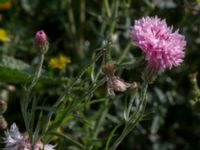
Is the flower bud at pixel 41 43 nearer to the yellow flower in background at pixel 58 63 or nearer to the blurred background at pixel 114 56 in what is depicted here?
the blurred background at pixel 114 56

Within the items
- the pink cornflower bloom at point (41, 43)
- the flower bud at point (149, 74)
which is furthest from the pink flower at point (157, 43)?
the pink cornflower bloom at point (41, 43)

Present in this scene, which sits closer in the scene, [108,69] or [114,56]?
[108,69]

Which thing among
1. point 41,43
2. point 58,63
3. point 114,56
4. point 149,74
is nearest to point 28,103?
point 41,43

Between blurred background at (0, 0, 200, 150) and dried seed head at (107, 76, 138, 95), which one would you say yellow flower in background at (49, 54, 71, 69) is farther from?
dried seed head at (107, 76, 138, 95)

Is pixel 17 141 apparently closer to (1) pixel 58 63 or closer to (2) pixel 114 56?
(1) pixel 58 63

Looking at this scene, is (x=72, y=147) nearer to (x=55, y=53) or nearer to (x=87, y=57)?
(x=87, y=57)

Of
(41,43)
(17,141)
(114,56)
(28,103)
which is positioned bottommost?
(114,56)
